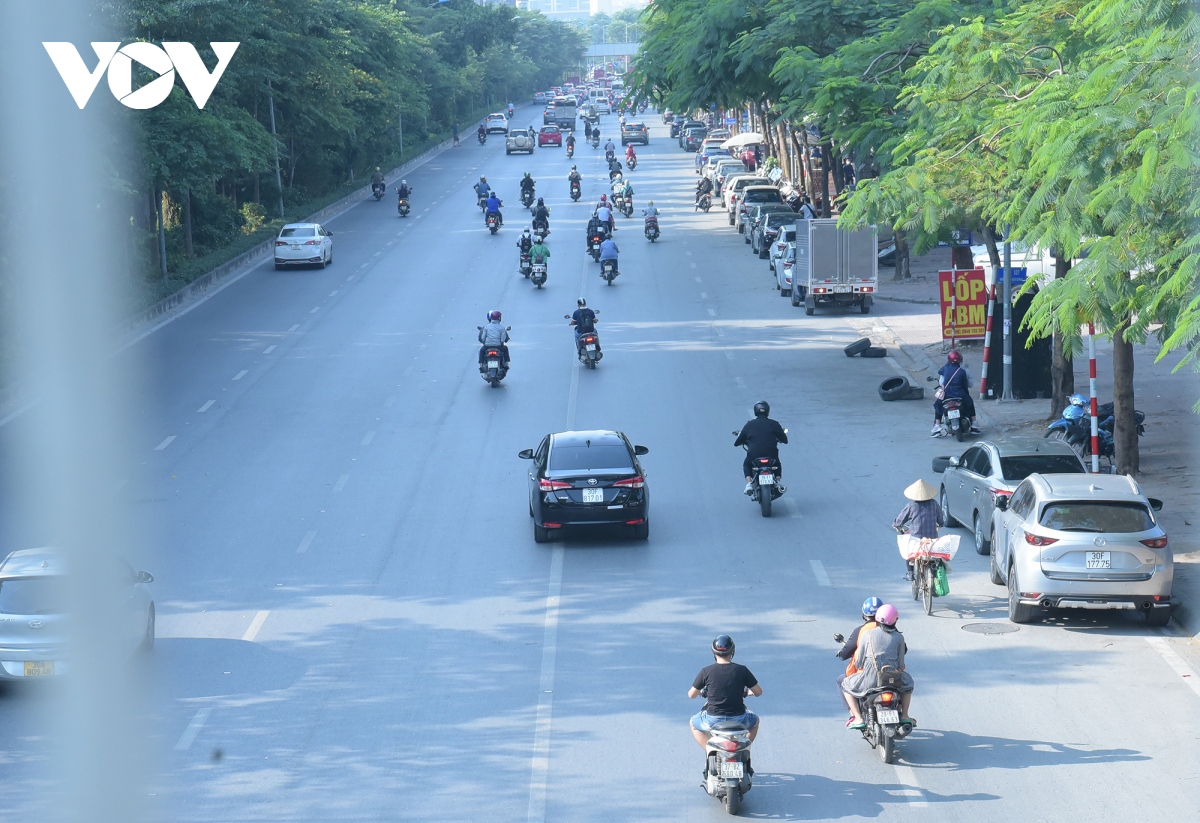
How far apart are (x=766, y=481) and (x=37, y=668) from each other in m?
9.44

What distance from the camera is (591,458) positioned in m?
18.0

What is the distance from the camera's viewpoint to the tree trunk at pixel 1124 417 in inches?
755

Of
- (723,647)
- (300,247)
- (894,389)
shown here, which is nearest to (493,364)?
(894,389)

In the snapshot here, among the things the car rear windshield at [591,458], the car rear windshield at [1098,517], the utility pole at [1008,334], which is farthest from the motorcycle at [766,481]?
the utility pole at [1008,334]

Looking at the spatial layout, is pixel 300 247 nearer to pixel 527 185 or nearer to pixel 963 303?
pixel 527 185

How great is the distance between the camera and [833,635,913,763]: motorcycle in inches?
406

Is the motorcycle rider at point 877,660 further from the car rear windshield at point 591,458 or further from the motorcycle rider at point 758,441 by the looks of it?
the motorcycle rider at point 758,441

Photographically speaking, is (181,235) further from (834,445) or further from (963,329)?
(834,445)

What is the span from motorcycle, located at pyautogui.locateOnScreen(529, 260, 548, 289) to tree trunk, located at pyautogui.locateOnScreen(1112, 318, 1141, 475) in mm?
23482

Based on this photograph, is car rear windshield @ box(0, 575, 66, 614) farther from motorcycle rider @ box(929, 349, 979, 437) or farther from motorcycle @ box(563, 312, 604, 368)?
motorcycle @ box(563, 312, 604, 368)

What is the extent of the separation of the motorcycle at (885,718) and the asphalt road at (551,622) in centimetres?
16

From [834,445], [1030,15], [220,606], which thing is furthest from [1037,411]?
[220,606]

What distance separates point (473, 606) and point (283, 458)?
8.62 meters

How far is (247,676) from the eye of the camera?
42.2 feet
